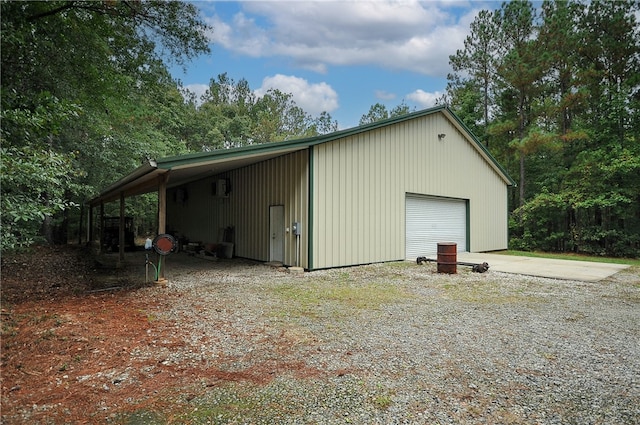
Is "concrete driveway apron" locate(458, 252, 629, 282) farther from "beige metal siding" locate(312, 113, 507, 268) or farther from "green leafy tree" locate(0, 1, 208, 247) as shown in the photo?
"green leafy tree" locate(0, 1, 208, 247)

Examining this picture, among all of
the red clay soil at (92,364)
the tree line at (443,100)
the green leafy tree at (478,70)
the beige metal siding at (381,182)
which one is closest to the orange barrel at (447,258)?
the beige metal siding at (381,182)

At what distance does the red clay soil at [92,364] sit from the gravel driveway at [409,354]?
0.14 meters

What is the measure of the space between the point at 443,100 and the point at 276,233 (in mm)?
19648

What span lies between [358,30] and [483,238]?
29.0 ft

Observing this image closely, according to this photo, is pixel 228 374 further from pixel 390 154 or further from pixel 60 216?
pixel 60 216

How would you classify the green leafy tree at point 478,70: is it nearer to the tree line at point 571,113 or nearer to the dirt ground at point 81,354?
the tree line at point 571,113

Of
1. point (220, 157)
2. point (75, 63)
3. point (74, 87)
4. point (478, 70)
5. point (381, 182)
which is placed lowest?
point (381, 182)

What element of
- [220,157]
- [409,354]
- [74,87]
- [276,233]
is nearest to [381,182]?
[276,233]

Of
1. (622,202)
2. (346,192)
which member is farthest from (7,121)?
(622,202)

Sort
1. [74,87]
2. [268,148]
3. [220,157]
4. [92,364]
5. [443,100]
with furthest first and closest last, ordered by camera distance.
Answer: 1. [443,100]
2. [268,148]
3. [74,87]
4. [220,157]
5. [92,364]

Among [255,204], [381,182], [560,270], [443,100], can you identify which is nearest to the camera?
[560,270]

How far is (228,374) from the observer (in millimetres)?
2777

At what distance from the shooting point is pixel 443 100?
24.4 meters

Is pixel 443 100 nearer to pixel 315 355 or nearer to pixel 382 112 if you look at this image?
pixel 382 112
